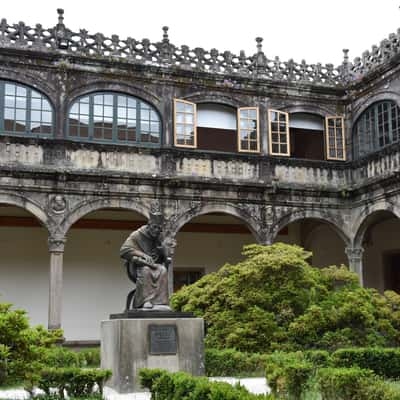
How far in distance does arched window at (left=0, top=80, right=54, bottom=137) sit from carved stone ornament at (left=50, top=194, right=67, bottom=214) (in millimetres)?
1611

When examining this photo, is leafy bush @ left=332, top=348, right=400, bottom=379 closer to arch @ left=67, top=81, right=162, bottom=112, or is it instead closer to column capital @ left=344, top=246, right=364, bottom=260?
column capital @ left=344, top=246, right=364, bottom=260

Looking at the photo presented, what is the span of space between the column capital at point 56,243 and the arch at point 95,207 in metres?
0.20

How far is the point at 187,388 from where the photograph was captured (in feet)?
23.2

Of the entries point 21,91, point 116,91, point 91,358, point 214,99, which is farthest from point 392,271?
point 21,91

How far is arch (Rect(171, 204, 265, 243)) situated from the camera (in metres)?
17.0

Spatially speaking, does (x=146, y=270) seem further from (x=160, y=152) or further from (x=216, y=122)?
(x=216, y=122)

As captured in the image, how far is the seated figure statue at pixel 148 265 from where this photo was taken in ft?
32.1

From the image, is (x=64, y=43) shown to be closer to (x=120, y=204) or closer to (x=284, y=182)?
(x=120, y=204)

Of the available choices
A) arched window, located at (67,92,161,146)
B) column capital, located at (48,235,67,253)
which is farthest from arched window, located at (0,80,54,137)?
column capital, located at (48,235,67,253)

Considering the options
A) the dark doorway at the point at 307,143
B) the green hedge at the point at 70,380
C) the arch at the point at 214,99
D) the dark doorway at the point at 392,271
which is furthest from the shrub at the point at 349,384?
the dark doorway at the point at 392,271

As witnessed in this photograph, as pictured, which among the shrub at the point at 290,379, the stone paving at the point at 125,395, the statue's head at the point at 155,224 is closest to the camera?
the shrub at the point at 290,379

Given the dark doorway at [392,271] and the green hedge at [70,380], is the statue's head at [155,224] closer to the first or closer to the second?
the green hedge at [70,380]

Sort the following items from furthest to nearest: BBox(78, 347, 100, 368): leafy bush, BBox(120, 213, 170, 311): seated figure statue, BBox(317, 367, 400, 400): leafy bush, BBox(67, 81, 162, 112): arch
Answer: BBox(67, 81, 162, 112): arch < BBox(78, 347, 100, 368): leafy bush < BBox(120, 213, 170, 311): seated figure statue < BBox(317, 367, 400, 400): leafy bush

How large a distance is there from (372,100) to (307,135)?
2.51 meters
